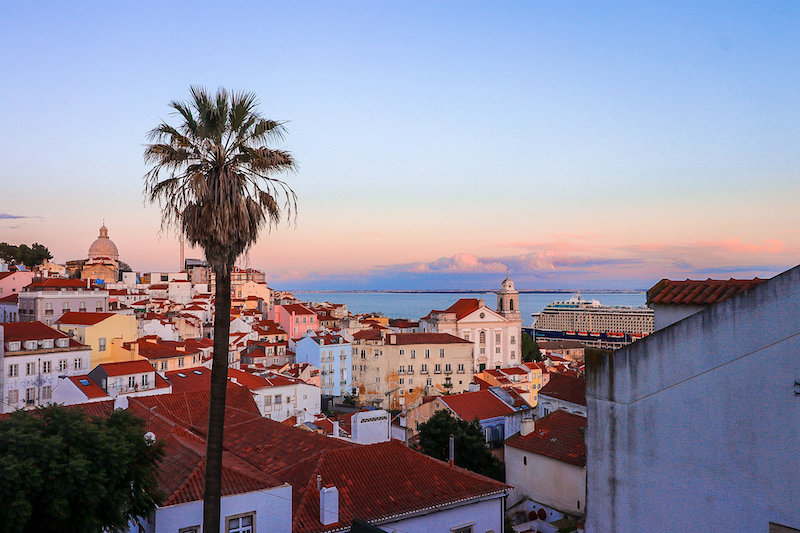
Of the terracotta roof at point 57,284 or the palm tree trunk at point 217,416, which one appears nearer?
the palm tree trunk at point 217,416

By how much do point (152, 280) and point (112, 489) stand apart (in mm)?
132159

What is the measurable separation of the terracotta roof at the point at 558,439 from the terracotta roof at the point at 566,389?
31.5 ft

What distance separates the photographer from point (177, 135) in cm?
1125

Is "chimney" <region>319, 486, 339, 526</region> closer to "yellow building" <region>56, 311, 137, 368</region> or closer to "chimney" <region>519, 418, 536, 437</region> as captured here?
"chimney" <region>519, 418, 536, 437</region>

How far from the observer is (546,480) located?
26312 mm

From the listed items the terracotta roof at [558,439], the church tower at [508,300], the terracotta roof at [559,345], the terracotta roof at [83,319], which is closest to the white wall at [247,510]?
the terracotta roof at [558,439]

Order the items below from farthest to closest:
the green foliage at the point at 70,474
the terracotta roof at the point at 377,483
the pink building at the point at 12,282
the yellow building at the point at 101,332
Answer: the pink building at the point at 12,282 < the yellow building at the point at 101,332 < the terracotta roof at the point at 377,483 < the green foliage at the point at 70,474

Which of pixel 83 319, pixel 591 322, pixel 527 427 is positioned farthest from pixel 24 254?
pixel 591 322

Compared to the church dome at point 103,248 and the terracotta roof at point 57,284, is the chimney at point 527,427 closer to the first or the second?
the terracotta roof at point 57,284

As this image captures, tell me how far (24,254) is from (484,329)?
268ft

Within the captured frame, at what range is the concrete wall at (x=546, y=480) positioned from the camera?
80.8 ft

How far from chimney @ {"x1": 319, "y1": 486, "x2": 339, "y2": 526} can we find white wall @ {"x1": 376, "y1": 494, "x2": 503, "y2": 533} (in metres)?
1.22

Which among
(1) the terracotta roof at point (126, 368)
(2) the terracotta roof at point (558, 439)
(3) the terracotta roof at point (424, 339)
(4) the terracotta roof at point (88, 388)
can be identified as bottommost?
(3) the terracotta roof at point (424, 339)

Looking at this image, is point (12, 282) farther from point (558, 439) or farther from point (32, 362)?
point (558, 439)
